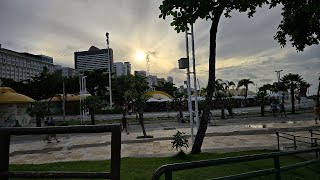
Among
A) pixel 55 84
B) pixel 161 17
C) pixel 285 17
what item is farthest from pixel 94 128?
pixel 55 84

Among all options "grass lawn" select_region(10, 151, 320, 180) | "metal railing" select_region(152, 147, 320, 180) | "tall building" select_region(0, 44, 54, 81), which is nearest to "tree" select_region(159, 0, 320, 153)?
"grass lawn" select_region(10, 151, 320, 180)

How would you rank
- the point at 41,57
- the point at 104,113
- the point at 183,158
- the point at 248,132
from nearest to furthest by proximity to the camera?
1. the point at 183,158
2. the point at 248,132
3. the point at 104,113
4. the point at 41,57

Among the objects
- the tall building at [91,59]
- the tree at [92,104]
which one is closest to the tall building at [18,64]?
the tall building at [91,59]

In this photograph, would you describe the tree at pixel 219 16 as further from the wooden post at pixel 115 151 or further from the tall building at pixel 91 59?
the tall building at pixel 91 59

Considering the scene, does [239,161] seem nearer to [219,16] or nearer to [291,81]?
[219,16]

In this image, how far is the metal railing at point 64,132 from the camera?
9.78 feet

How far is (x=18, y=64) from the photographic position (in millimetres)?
126312

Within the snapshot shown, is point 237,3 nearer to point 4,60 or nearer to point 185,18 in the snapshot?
point 185,18

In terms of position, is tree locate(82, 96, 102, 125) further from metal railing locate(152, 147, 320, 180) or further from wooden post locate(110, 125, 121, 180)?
wooden post locate(110, 125, 121, 180)

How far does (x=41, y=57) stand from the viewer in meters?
147

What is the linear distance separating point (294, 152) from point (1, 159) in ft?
12.3

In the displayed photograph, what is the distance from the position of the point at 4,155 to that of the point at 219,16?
10.7m

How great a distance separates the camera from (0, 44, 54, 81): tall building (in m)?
117

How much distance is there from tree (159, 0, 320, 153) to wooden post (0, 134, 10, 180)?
25.1 feet
